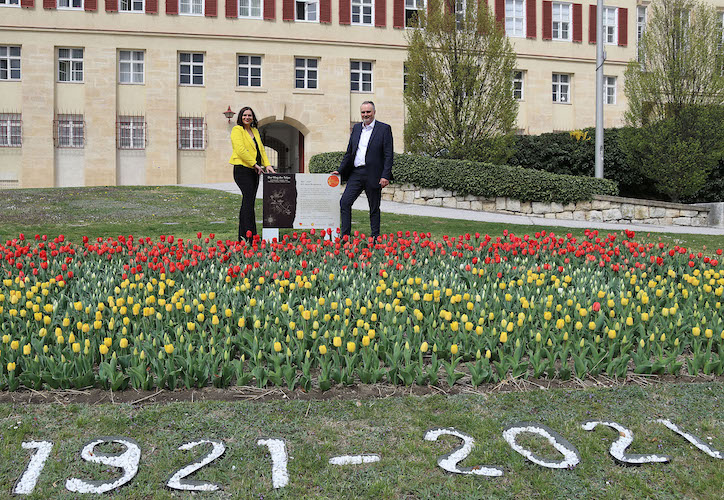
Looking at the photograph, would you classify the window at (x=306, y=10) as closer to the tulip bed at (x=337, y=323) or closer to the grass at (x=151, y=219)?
the grass at (x=151, y=219)

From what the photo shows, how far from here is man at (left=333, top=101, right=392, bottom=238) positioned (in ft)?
26.4

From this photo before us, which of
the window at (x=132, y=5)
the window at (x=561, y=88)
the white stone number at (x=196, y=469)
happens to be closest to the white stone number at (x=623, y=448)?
the white stone number at (x=196, y=469)

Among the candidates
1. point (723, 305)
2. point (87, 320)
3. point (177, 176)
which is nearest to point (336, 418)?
point (87, 320)

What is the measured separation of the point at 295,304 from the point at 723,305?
3.38 metres

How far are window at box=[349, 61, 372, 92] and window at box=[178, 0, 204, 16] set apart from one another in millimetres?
7385

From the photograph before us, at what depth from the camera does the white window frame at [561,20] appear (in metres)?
33.5

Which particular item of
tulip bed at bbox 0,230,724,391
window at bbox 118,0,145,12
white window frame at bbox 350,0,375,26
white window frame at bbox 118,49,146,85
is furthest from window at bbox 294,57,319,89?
tulip bed at bbox 0,230,724,391

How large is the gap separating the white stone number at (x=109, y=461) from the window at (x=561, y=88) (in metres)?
34.2

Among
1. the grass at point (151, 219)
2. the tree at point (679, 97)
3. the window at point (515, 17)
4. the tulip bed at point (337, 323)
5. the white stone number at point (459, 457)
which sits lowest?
the white stone number at point (459, 457)

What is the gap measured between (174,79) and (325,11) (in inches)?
306

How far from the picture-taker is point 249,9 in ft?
98.8

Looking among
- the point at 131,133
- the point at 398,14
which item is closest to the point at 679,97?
the point at 398,14

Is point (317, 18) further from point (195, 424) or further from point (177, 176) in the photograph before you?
point (195, 424)

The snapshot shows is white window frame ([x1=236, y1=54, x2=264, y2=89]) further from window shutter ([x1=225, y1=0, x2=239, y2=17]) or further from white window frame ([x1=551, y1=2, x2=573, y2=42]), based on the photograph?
white window frame ([x1=551, y1=2, x2=573, y2=42])
